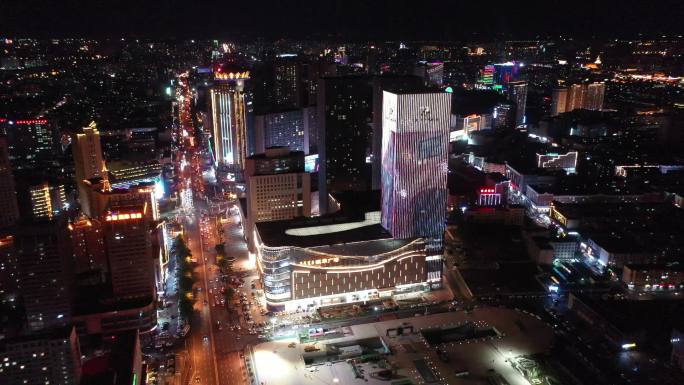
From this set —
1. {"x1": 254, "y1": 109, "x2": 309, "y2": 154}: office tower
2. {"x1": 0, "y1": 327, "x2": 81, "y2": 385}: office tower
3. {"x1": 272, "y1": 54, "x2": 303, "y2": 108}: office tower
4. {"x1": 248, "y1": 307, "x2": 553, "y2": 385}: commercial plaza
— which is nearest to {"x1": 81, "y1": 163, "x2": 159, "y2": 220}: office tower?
{"x1": 0, "y1": 327, "x2": 81, "y2": 385}: office tower

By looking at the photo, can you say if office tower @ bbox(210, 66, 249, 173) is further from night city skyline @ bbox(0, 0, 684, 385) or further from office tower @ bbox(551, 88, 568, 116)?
office tower @ bbox(551, 88, 568, 116)

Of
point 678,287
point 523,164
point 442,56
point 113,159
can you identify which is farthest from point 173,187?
point 442,56

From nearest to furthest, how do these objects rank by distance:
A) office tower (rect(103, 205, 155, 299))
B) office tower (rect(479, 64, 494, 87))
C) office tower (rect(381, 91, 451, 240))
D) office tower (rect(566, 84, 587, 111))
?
1. office tower (rect(103, 205, 155, 299))
2. office tower (rect(381, 91, 451, 240))
3. office tower (rect(566, 84, 587, 111))
4. office tower (rect(479, 64, 494, 87))

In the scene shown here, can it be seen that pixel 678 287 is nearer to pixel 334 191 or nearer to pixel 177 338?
pixel 334 191

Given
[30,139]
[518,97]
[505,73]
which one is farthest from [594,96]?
[30,139]

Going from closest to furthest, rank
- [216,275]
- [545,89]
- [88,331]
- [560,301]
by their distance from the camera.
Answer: [88,331] → [560,301] → [216,275] → [545,89]

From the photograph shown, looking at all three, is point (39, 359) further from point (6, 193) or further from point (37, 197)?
point (37, 197)

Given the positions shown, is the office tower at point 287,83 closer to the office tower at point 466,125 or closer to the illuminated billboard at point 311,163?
the illuminated billboard at point 311,163
